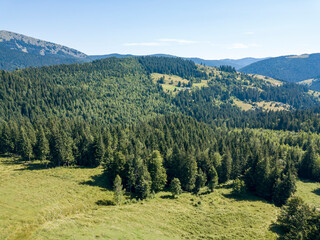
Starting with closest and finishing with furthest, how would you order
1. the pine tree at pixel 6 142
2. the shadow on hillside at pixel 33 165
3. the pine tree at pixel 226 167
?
the shadow on hillside at pixel 33 165, the pine tree at pixel 226 167, the pine tree at pixel 6 142

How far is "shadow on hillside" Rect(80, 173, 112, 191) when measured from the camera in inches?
2753

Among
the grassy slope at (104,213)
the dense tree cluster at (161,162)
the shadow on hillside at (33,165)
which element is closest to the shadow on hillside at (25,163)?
the shadow on hillside at (33,165)

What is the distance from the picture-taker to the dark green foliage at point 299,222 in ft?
151

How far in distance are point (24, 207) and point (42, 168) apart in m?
37.1

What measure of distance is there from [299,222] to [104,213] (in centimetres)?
5022

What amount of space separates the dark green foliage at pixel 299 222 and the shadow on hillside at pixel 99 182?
55042mm

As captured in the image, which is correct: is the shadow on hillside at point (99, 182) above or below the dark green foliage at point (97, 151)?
below

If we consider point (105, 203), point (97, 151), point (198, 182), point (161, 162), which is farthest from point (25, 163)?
point (198, 182)

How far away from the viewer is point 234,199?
7206 cm

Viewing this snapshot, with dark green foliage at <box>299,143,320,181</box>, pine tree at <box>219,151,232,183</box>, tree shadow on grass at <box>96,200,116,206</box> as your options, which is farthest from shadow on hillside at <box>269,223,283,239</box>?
dark green foliage at <box>299,143,320,181</box>

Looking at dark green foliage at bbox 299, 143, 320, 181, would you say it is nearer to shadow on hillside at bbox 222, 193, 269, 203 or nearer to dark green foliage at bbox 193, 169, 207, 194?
shadow on hillside at bbox 222, 193, 269, 203

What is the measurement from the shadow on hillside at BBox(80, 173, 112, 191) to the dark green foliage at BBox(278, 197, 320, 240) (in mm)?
55042

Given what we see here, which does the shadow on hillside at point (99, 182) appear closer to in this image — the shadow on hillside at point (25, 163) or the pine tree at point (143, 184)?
the pine tree at point (143, 184)

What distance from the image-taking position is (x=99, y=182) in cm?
7288
